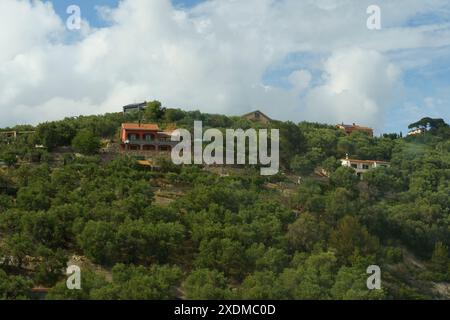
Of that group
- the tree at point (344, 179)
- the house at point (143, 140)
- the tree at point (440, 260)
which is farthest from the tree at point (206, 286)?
the house at point (143, 140)

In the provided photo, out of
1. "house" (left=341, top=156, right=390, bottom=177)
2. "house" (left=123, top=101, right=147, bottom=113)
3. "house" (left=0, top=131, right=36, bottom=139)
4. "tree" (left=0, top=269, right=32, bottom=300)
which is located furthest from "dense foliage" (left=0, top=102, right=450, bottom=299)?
"house" (left=123, top=101, right=147, bottom=113)

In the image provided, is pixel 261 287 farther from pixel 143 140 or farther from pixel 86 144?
pixel 143 140

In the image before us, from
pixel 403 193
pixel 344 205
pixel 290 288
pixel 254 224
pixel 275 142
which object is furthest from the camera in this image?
pixel 275 142

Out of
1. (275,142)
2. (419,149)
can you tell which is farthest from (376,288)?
(419,149)

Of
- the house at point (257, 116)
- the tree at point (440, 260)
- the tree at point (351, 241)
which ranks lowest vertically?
the tree at point (440, 260)

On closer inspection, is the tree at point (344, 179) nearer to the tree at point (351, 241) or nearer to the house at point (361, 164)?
the house at point (361, 164)

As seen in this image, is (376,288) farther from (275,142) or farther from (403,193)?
(275,142)
